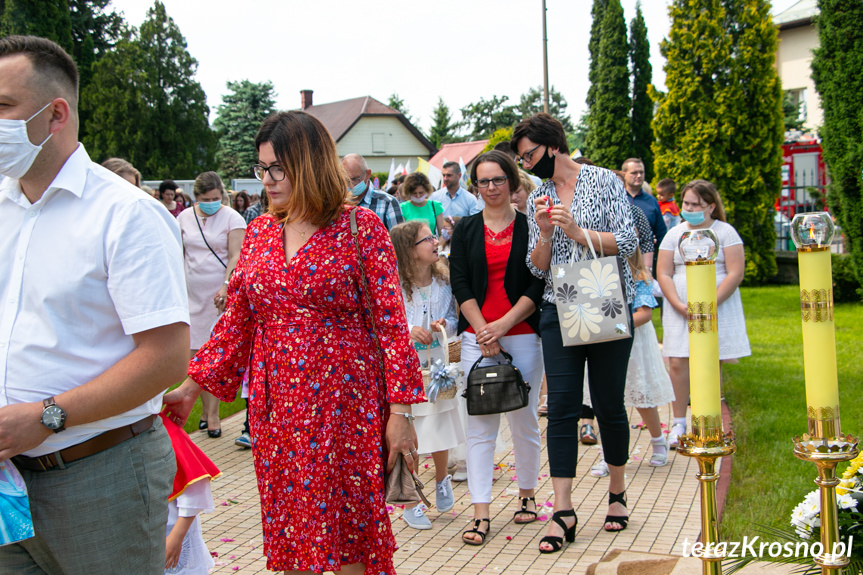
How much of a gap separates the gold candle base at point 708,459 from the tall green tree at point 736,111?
16569 mm

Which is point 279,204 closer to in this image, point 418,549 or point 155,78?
point 418,549

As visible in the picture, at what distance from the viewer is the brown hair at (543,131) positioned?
488 centimetres

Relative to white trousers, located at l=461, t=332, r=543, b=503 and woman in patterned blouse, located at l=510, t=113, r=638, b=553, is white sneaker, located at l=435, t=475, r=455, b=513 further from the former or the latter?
woman in patterned blouse, located at l=510, t=113, r=638, b=553

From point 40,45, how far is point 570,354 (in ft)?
10.9

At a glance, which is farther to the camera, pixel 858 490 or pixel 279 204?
pixel 279 204

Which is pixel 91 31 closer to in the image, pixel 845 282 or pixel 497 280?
pixel 845 282

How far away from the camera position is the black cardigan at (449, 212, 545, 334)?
5.11m

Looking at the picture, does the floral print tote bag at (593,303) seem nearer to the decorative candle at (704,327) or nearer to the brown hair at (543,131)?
the brown hair at (543,131)

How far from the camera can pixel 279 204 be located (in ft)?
10.8

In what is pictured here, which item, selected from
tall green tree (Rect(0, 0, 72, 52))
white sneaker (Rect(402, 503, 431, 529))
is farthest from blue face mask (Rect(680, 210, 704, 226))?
tall green tree (Rect(0, 0, 72, 52))

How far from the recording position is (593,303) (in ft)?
15.0

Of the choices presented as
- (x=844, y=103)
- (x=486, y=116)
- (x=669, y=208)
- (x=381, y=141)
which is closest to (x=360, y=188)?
(x=669, y=208)

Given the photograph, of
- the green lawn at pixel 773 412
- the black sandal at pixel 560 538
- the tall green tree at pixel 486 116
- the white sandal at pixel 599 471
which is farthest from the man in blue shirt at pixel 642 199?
the tall green tree at pixel 486 116

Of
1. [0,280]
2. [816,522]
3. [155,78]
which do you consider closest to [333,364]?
[0,280]
